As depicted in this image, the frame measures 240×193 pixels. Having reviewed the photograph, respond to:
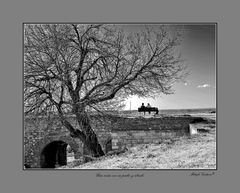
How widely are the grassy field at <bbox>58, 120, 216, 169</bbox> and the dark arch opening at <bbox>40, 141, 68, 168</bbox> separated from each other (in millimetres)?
328

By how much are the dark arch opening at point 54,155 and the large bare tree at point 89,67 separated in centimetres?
78

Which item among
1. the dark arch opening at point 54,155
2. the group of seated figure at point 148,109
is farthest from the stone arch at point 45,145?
the group of seated figure at point 148,109

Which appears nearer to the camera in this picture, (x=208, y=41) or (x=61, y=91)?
(x=208, y=41)

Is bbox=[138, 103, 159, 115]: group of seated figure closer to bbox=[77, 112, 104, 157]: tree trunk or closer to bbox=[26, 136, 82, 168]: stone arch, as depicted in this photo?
bbox=[77, 112, 104, 157]: tree trunk

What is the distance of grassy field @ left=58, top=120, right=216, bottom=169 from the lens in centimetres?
815

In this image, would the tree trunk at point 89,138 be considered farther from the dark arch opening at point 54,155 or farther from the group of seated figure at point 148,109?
the group of seated figure at point 148,109

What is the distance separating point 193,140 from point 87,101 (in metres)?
2.57

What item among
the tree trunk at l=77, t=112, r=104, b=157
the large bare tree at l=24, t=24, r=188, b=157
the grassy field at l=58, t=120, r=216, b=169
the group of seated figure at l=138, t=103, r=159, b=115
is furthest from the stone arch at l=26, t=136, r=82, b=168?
the group of seated figure at l=138, t=103, r=159, b=115

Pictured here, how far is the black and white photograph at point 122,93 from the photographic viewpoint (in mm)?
8289

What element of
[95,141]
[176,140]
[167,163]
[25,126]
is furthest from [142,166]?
[25,126]

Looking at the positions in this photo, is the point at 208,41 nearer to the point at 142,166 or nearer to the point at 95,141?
the point at 142,166

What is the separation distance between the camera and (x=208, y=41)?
8180 mm

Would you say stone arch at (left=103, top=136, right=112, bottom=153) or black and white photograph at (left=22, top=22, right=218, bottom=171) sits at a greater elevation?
black and white photograph at (left=22, top=22, right=218, bottom=171)

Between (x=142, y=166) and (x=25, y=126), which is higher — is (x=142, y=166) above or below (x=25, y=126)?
below
